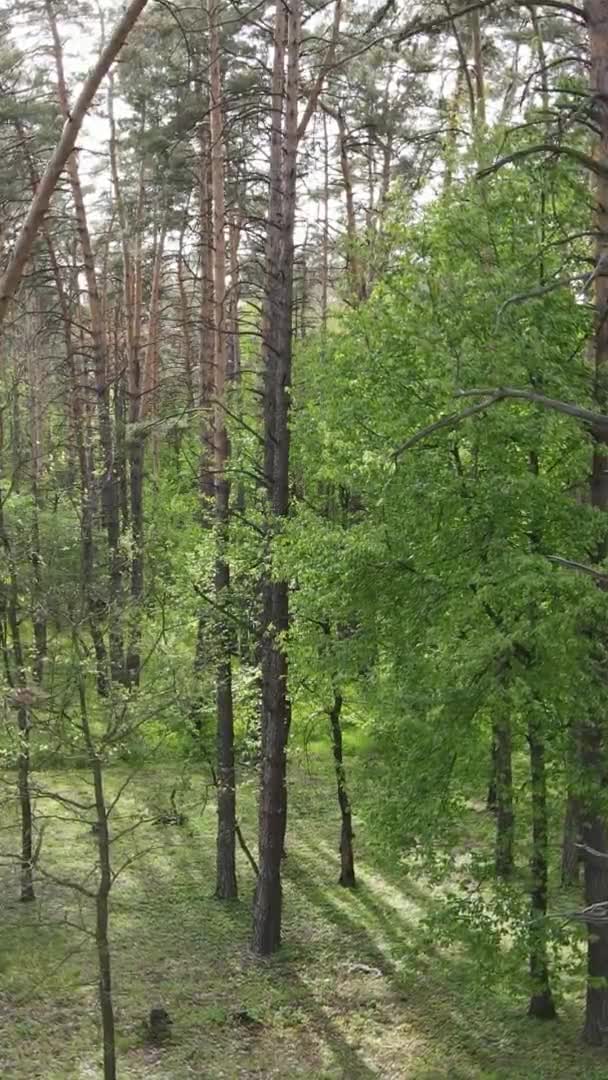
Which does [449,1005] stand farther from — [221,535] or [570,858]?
[221,535]

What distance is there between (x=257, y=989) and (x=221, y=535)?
21.1 feet

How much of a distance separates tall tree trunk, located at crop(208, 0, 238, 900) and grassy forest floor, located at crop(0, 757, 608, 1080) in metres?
1.04

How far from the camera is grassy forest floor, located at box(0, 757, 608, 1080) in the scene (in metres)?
10.2

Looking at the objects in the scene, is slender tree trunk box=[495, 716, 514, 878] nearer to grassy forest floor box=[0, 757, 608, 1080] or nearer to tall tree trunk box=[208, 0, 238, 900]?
grassy forest floor box=[0, 757, 608, 1080]

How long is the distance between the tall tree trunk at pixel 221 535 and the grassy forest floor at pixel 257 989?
1.04 m

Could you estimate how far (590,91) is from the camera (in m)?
7.66

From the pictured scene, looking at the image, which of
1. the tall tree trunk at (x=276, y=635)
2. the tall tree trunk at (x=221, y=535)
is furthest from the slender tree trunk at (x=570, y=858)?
the tall tree trunk at (x=221, y=535)

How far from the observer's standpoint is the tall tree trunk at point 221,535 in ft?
44.8

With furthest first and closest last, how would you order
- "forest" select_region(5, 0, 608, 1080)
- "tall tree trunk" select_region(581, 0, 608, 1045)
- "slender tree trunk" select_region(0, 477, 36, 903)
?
1. "slender tree trunk" select_region(0, 477, 36, 903)
2. "forest" select_region(5, 0, 608, 1080)
3. "tall tree trunk" select_region(581, 0, 608, 1045)

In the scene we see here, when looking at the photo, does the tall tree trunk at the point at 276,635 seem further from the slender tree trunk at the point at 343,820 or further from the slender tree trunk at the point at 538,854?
the slender tree trunk at the point at 538,854

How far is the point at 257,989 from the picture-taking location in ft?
39.9

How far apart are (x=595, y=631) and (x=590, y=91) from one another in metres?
4.79

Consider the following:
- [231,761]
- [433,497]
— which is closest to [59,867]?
[231,761]

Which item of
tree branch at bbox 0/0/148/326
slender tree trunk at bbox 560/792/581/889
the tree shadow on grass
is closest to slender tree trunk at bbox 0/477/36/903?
the tree shadow on grass
